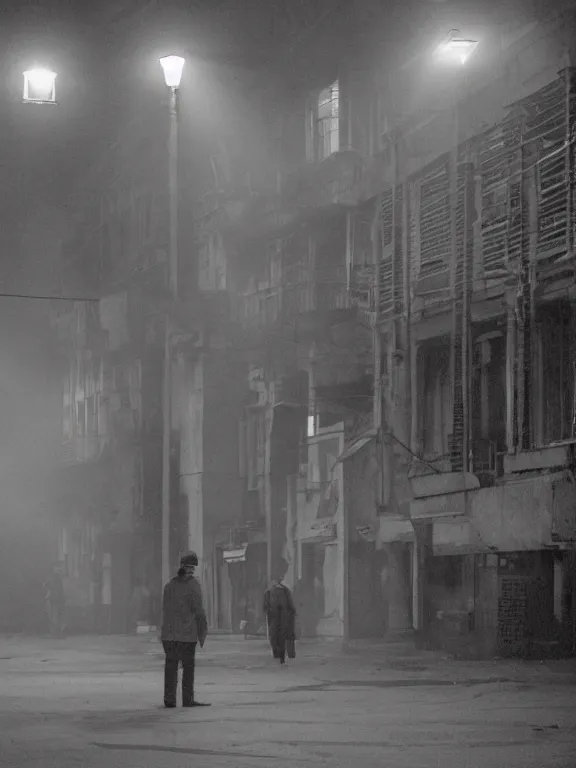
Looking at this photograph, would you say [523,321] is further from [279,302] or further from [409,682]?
[279,302]

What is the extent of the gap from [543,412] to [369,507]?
8.55 meters

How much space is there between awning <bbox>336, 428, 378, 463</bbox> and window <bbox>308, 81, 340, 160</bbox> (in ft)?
24.2

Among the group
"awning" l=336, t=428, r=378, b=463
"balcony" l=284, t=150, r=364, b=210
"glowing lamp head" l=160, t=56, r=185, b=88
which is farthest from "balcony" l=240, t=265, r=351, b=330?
"glowing lamp head" l=160, t=56, r=185, b=88

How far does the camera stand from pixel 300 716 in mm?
17031

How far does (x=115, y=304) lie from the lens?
185 feet

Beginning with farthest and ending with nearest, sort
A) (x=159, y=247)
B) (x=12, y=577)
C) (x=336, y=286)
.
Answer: (x=12, y=577) → (x=159, y=247) → (x=336, y=286)

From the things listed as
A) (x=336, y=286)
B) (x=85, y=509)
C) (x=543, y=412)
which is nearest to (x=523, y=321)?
(x=543, y=412)

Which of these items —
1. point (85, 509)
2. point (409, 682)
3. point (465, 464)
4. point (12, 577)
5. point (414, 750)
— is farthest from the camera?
point (12, 577)

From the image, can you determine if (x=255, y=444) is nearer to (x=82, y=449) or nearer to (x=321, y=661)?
(x=82, y=449)

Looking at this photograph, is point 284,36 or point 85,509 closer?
point 284,36

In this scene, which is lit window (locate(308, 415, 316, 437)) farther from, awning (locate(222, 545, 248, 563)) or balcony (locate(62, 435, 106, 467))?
balcony (locate(62, 435, 106, 467))

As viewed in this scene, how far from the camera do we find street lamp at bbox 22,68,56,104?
3962 centimetres

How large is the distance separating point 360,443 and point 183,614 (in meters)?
20.7

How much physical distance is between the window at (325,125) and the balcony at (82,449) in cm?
1773
